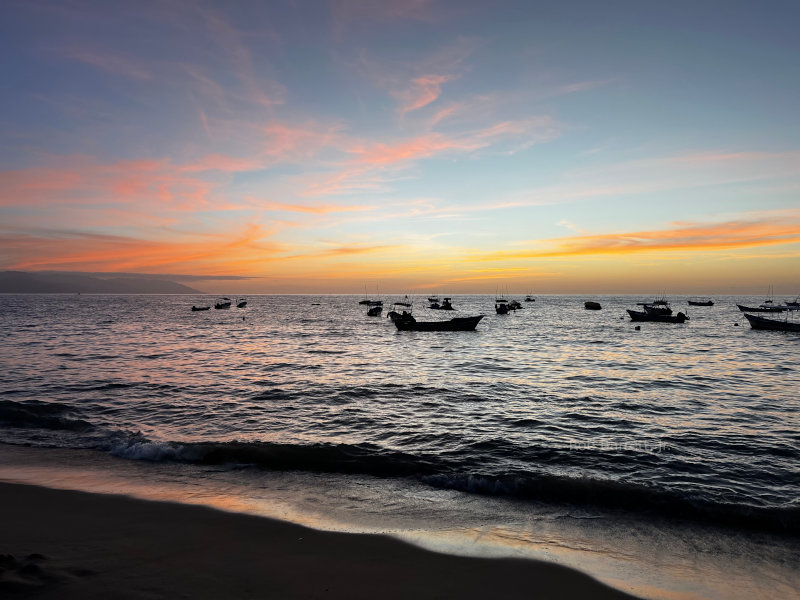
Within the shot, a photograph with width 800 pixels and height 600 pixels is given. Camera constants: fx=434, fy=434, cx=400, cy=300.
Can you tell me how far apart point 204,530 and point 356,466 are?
190 inches

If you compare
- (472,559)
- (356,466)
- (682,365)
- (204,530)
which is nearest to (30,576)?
(204,530)

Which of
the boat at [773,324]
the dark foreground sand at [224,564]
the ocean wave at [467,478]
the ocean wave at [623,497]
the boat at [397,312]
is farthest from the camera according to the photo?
the boat at [397,312]

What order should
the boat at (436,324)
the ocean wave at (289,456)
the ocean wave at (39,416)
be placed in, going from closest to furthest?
the ocean wave at (289,456), the ocean wave at (39,416), the boat at (436,324)

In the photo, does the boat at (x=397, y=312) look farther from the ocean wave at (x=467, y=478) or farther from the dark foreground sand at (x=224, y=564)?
the dark foreground sand at (x=224, y=564)

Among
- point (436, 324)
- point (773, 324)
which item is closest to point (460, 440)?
point (436, 324)

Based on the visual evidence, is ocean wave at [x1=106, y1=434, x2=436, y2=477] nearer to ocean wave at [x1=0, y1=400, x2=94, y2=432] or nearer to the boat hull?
ocean wave at [x1=0, y1=400, x2=94, y2=432]

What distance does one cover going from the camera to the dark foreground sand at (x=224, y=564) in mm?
6004

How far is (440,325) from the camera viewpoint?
201ft

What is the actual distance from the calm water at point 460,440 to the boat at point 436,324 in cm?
2822

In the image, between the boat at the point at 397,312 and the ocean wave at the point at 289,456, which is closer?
the ocean wave at the point at 289,456

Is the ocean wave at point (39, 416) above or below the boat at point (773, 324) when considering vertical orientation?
below

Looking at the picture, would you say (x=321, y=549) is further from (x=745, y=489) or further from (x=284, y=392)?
(x=284, y=392)

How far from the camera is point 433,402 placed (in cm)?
2025

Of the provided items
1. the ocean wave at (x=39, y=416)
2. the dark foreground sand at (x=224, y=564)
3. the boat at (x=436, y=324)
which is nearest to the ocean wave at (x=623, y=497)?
the dark foreground sand at (x=224, y=564)
